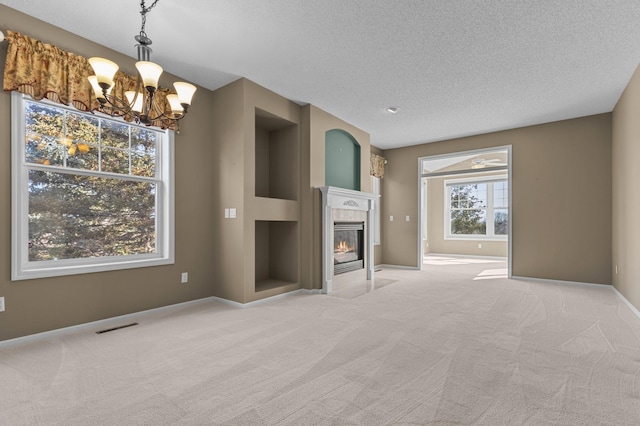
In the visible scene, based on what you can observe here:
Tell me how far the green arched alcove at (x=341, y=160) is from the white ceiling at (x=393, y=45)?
810mm

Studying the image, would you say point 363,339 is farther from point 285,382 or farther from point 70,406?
point 70,406

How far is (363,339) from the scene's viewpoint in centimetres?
275

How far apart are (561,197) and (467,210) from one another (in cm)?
434

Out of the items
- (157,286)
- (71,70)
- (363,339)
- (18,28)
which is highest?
(18,28)

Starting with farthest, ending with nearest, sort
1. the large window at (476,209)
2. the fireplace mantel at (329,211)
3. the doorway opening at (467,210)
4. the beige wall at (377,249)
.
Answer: the large window at (476,209), the doorway opening at (467,210), the beige wall at (377,249), the fireplace mantel at (329,211)

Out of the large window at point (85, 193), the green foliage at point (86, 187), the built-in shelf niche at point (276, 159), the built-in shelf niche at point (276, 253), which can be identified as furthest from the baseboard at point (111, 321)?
the built-in shelf niche at point (276, 159)

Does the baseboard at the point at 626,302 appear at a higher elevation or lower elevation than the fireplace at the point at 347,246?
lower

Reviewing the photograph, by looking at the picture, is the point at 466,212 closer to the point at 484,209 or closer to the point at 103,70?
the point at 484,209

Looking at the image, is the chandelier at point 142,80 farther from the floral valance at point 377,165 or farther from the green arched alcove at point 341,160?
the floral valance at point 377,165

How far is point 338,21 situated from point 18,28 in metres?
2.69

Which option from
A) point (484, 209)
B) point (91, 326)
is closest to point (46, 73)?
point (91, 326)

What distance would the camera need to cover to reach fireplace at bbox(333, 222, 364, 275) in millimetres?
5059

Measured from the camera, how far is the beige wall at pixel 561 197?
4.91 meters

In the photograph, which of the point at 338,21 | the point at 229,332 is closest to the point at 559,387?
the point at 229,332
